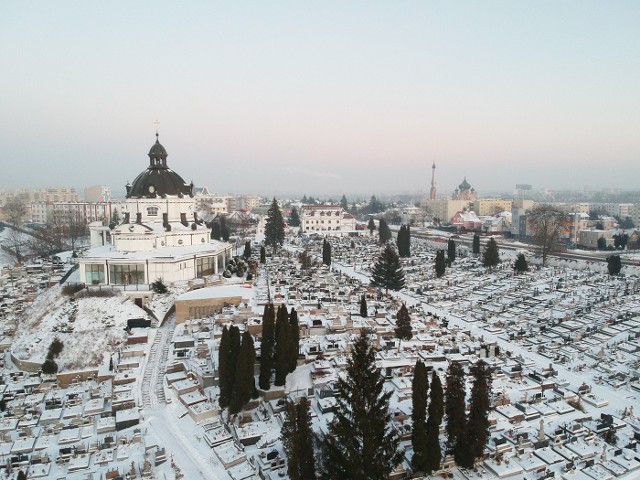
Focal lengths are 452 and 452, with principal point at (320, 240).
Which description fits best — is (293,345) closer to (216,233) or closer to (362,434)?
(362,434)

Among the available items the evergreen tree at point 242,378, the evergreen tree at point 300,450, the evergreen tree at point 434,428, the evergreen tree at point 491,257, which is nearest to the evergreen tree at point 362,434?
the evergreen tree at point 300,450

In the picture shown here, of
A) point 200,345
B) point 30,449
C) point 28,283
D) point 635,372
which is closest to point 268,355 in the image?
point 200,345

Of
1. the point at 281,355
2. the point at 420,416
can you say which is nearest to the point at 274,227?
the point at 281,355

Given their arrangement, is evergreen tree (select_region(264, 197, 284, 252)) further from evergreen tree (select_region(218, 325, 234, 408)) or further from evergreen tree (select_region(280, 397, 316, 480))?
evergreen tree (select_region(280, 397, 316, 480))

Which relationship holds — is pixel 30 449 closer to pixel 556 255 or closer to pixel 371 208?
pixel 556 255

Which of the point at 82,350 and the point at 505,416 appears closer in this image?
the point at 505,416

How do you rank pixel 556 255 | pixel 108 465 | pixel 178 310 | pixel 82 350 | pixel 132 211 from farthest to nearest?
pixel 556 255
pixel 132 211
pixel 178 310
pixel 82 350
pixel 108 465
